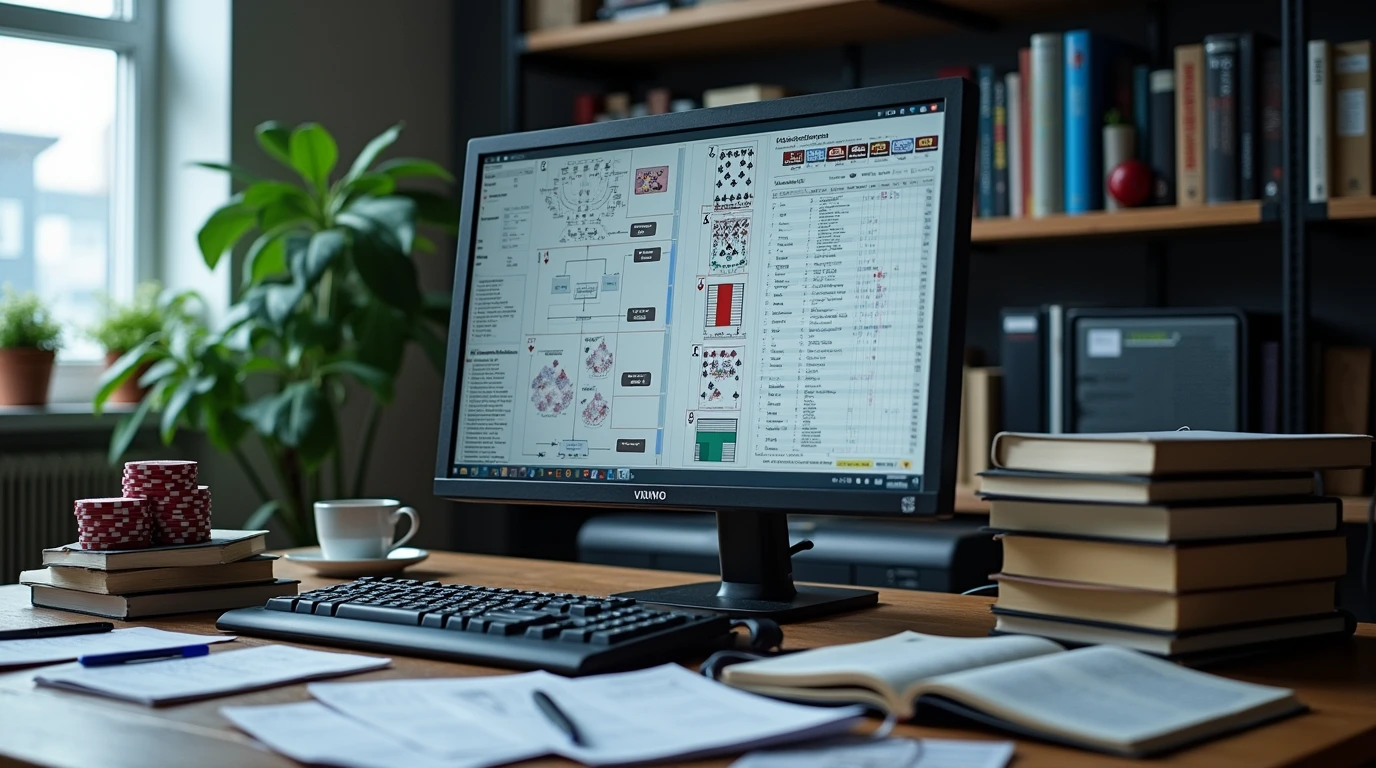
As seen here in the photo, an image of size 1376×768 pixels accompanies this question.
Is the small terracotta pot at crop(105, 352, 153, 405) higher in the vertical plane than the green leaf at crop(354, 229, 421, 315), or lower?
lower

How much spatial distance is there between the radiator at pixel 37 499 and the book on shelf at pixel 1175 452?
2.26m

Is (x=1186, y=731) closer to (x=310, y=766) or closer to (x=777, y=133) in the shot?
(x=310, y=766)

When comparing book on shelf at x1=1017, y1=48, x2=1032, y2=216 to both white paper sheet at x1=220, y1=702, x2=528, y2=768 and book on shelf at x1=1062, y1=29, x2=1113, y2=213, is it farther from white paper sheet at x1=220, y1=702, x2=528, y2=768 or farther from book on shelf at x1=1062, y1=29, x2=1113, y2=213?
white paper sheet at x1=220, y1=702, x2=528, y2=768

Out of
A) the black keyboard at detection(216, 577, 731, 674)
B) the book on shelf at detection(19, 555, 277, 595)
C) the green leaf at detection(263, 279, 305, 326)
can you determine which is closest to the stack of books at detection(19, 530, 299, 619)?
the book on shelf at detection(19, 555, 277, 595)

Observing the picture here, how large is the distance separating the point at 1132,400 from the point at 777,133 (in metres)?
1.33

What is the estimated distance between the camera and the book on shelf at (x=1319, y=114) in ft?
7.14

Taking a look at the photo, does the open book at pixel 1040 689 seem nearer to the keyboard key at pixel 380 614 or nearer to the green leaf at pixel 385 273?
the keyboard key at pixel 380 614

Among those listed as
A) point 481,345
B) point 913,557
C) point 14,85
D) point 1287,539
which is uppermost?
point 14,85

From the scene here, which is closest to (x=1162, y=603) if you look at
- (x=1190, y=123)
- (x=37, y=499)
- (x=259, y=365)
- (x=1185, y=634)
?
(x=1185, y=634)

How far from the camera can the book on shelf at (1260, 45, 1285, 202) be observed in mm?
2230

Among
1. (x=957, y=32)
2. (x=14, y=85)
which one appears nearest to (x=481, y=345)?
(x=957, y=32)

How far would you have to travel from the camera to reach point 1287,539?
39.4 inches

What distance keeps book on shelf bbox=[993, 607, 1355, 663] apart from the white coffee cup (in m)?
0.74

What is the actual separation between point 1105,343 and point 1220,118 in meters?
0.41
